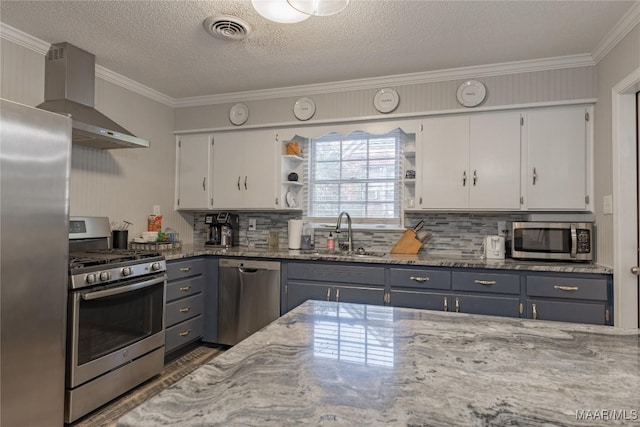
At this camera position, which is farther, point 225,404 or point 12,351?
point 12,351

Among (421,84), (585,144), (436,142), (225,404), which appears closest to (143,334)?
(225,404)

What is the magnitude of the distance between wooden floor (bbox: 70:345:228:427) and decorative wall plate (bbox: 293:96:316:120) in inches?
90.5

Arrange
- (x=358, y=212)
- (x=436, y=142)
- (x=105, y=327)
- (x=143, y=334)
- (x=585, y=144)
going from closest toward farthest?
(x=105, y=327) → (x=143, y=334) → (x=585, y=144) → (x=436, y=142) → (x=358, y=212)

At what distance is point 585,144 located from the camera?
9.15 ft

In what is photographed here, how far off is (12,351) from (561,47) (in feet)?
12.5

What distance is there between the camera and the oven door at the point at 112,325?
2.08m

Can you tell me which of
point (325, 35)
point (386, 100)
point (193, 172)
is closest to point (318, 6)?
point (325, 35)

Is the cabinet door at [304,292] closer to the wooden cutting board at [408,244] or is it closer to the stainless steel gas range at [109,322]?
the wooden cutting board at [408,244]

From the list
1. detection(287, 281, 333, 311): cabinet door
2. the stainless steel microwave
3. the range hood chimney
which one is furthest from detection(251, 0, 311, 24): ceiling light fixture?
the stainless steel microwave

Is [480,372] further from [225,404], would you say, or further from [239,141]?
[239,141]

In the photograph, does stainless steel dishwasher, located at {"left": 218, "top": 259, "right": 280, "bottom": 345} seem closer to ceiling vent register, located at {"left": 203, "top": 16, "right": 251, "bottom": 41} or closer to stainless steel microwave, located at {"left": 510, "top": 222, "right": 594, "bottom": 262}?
ceiling vent register, located at {"left": 203, "top": 16, "right": 251, "bottom": 41}

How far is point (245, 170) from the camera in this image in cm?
368

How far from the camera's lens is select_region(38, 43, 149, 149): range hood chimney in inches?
101

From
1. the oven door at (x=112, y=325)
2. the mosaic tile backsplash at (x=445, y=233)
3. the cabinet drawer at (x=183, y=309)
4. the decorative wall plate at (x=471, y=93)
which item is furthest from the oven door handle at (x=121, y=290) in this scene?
the decorative wall plate at (x=471, y=93)
